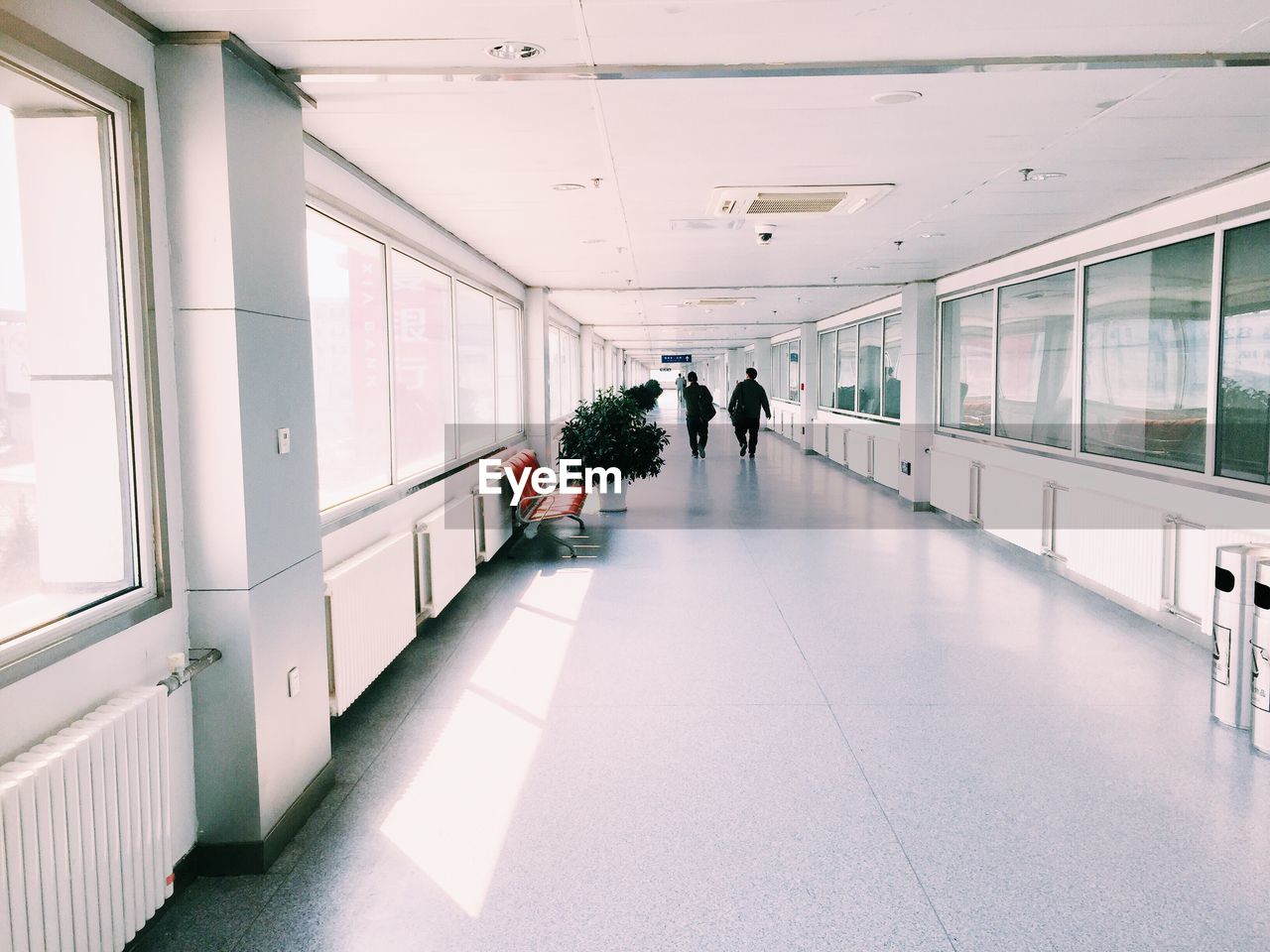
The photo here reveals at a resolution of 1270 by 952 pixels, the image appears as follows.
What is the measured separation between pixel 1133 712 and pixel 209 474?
4.37 metres

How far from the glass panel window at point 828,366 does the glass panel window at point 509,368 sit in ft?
28.4

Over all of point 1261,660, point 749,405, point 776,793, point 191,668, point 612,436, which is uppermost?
point 749,405

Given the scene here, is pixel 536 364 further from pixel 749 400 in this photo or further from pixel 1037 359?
pixel 749 400

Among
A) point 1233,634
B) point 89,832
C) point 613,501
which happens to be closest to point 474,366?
point 613,501

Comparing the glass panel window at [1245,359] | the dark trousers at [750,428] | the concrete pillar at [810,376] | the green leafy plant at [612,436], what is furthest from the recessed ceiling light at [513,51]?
the concrete pillar at [810,376]

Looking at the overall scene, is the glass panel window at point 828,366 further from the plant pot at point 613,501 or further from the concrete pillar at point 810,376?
the plant pot at point 613,501

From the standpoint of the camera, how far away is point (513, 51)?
10.1ft

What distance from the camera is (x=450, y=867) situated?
2984 mm

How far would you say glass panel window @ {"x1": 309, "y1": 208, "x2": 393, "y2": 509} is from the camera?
5211 mm

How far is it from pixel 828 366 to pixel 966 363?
26.6 feet

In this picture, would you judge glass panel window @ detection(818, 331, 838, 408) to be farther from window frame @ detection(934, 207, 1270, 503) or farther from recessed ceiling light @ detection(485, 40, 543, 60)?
recessed ceiling light @ detection(485, 40, 543, 60)

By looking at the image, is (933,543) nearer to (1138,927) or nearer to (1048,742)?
(1048,742)

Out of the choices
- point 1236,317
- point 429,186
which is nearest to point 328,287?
point 429,186

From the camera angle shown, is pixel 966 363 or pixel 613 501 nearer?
pixel 966 363
